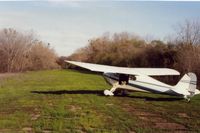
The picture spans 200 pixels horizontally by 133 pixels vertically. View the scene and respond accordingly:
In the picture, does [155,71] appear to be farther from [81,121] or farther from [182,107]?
A: [81,121]

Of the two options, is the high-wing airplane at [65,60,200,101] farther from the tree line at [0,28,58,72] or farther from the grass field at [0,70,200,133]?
the tree line at [0,28,58,72]

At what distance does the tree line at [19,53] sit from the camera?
2357 inches

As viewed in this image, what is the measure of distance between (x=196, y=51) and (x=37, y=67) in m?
42.2

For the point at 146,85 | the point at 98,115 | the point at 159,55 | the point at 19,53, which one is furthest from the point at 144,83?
the point at 19,53

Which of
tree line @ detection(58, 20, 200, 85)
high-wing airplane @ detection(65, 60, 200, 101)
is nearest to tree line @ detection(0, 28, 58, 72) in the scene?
tree line @ detection(58, 20, 200, 85)

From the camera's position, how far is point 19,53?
62.0m

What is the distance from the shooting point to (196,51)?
3064 centimetres

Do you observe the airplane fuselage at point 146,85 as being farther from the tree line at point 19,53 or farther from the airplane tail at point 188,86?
the tree line at point 19,53

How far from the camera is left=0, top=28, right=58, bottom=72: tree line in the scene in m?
59.9

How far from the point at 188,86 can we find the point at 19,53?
50.1 meters

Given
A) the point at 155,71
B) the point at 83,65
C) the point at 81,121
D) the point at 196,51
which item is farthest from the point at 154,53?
the point at 81,121

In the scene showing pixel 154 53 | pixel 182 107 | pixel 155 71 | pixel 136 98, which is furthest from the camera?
pixel 154 53

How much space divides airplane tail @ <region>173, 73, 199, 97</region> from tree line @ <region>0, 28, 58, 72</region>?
47371 millimetres

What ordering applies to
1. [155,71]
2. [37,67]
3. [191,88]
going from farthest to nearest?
[37,67], [155,71], [191,88]
